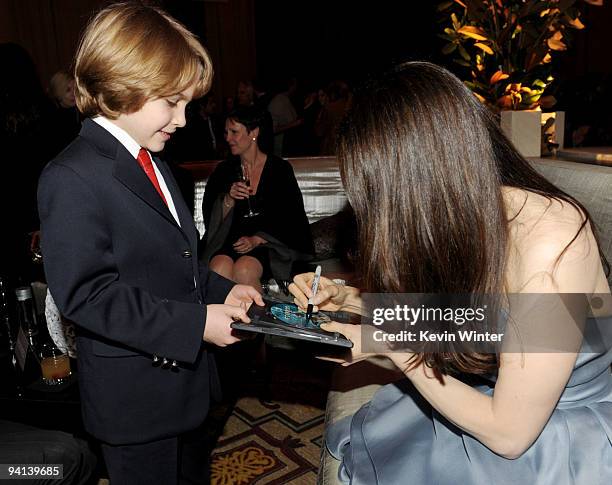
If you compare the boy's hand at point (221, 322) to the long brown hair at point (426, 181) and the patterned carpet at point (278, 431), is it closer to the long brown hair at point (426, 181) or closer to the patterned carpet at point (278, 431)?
the long brown hair at point (426, 181)

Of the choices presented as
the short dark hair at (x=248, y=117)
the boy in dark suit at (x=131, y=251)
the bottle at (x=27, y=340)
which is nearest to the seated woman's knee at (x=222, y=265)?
the short dark hair at (x=248, y=117)

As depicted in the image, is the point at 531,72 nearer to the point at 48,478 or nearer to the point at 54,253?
the point at 54,253

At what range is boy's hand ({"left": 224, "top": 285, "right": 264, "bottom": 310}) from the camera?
1.58m

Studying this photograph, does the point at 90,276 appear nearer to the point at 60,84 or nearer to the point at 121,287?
the point at 121,287

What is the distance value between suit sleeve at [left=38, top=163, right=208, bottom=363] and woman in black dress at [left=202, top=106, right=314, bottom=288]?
179cm

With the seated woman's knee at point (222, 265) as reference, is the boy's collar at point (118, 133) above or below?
above

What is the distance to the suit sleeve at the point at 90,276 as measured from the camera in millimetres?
1223

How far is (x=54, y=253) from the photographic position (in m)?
1.23

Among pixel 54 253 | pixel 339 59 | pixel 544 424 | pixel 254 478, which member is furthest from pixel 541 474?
pixel 339 59

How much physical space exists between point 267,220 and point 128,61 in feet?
7.16

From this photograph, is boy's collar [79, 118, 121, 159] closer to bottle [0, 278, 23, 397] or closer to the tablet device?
the tablet device

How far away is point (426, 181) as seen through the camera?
45.1 inches

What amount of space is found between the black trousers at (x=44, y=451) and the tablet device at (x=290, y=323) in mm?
676

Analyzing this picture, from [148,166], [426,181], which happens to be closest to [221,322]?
[148,166]
